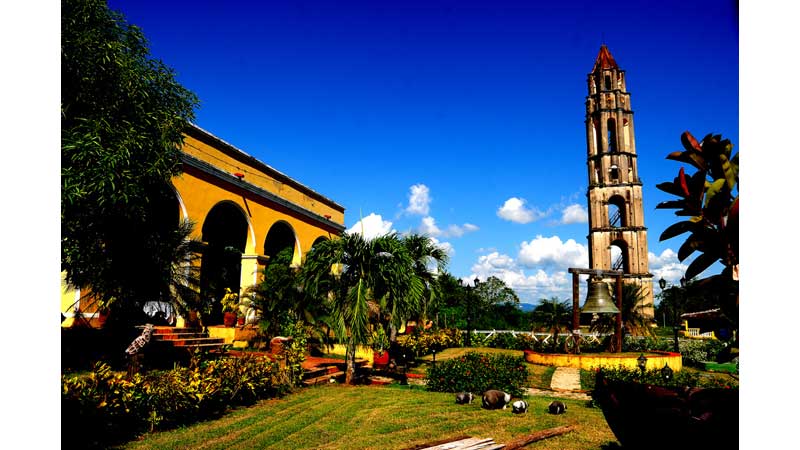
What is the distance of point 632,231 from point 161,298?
1527 inches

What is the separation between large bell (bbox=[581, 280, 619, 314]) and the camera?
14.1 meters

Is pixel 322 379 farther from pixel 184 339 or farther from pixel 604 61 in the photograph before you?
pixel 604 61

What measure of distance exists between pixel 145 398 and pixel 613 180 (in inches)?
1670

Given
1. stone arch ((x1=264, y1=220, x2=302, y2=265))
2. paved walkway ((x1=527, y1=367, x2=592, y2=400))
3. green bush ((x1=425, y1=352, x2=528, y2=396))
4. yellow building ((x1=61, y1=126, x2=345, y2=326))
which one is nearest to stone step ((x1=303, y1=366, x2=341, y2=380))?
green bush ((x1=425, y1=352, x2=528, y2=396))

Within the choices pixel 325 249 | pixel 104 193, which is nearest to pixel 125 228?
pixel 104 193

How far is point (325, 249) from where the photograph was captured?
12.4m

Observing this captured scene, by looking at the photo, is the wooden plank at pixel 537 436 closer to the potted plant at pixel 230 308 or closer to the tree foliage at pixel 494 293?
the potted plant at pixel 230 308

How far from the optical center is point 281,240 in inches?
942

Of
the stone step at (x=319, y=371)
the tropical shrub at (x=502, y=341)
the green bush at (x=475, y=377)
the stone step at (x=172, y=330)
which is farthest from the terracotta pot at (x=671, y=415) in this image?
the tropical shrub at (x=502, y=341)

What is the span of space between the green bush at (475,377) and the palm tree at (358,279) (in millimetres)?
1840

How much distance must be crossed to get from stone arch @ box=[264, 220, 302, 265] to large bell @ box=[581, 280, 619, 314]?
12422 mm

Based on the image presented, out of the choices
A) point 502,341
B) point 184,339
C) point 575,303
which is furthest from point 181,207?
point 502,341

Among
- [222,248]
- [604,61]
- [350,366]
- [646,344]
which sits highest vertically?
[604,61]
